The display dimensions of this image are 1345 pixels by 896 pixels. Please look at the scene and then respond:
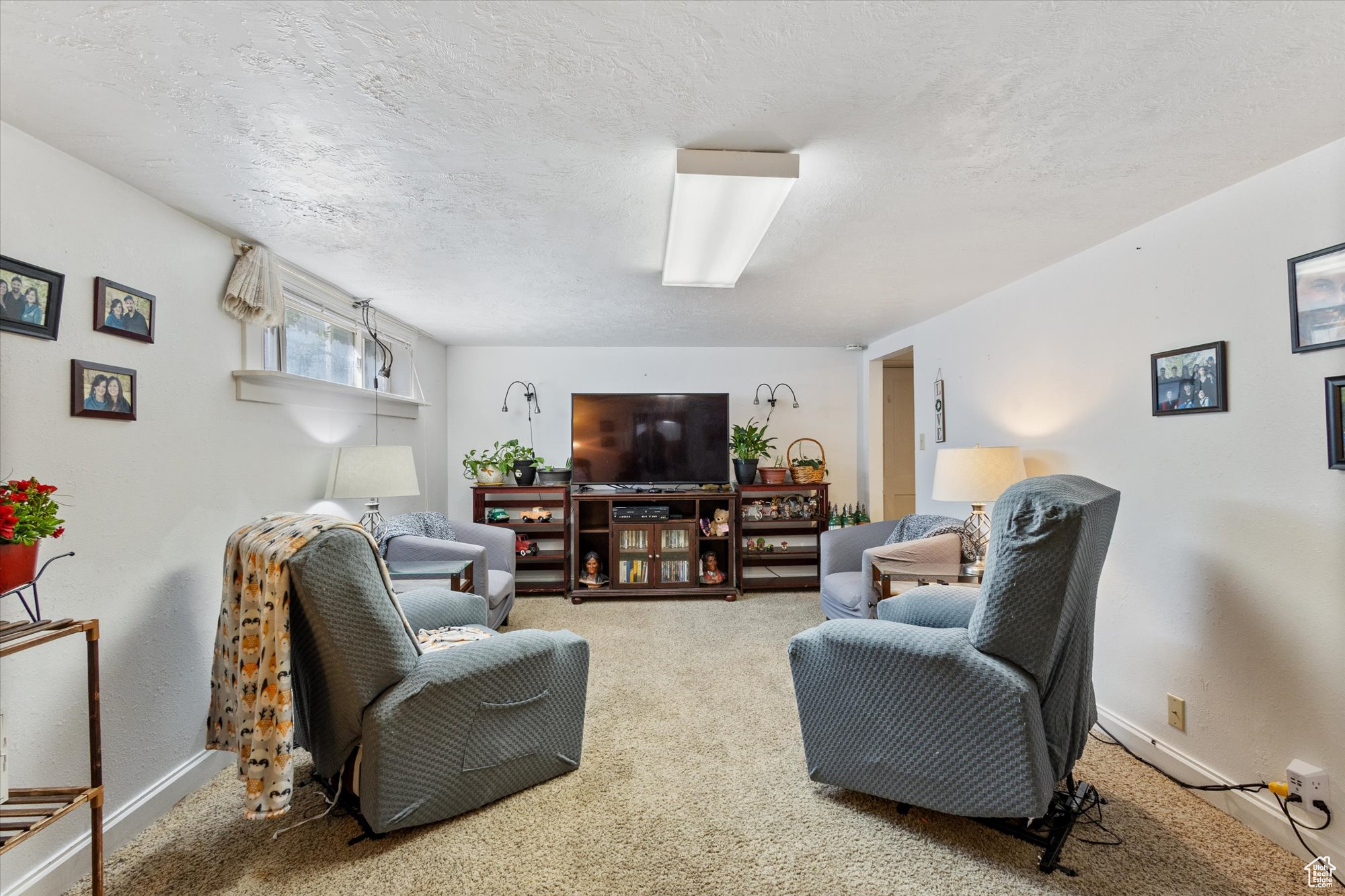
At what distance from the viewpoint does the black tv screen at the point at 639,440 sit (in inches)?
178

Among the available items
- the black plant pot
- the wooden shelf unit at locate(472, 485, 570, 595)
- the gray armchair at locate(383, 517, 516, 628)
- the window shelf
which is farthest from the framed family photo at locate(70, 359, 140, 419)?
the black plant pot

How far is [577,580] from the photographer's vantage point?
13.7ft

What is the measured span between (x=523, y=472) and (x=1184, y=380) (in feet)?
13.1

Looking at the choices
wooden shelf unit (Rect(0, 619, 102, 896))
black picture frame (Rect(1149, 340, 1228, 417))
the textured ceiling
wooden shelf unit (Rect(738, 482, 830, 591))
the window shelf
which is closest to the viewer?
the textured ceiling

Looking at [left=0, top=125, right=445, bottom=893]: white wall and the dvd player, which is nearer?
[left=0, top=125, right=445, bottom=893]: white wall

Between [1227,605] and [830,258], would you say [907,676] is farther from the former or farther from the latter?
[830,258]

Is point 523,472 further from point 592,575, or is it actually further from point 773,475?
point 773,475

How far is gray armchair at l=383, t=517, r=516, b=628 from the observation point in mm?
2967

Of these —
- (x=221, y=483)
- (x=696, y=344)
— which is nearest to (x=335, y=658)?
(x=221, y=483)

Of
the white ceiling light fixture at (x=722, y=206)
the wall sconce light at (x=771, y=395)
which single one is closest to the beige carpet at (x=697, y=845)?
the white ceiling light fixture at (x=722, y=206)

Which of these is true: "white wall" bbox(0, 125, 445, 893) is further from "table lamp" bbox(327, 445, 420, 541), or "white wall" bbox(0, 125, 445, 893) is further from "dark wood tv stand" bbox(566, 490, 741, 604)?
"dark wood tv stand" bbox(566, 490, 741, 604)

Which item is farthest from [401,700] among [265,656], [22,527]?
[22,527]

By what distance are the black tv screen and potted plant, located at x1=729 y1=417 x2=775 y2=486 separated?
0.36 ft

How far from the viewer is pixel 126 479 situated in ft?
5.55
